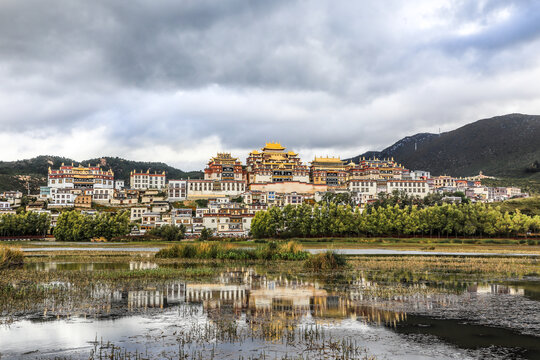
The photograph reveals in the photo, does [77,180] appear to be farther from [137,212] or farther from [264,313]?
[264,313]

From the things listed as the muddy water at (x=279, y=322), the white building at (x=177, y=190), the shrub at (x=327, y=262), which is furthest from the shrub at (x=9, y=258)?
the white building at (x=177, y=190)

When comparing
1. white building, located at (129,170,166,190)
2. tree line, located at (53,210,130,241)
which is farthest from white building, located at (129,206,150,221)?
white building, located at (129,170,166,190)

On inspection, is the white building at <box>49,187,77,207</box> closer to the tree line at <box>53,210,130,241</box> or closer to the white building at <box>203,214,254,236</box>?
the tree line at <box>53,210,130,241</box>

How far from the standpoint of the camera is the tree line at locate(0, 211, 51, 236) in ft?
337

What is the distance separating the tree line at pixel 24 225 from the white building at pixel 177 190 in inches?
1929

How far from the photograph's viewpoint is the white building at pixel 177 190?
154 meters

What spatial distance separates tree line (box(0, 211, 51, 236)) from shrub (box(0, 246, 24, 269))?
234 ft

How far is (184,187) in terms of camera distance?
511 feet

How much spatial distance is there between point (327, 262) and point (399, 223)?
57627 mm

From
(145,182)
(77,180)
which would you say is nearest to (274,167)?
(145,182)

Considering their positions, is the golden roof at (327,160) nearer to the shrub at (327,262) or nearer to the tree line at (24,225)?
the tree line at (24,225)

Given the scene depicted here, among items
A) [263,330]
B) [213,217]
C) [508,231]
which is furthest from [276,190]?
[263,330]

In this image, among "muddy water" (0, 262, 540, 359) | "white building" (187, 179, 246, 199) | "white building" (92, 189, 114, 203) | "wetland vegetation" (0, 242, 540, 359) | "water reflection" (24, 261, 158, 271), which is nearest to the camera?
"muddy water" (0, 262, 540, 359)

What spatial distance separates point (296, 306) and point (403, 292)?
7.19 metres
